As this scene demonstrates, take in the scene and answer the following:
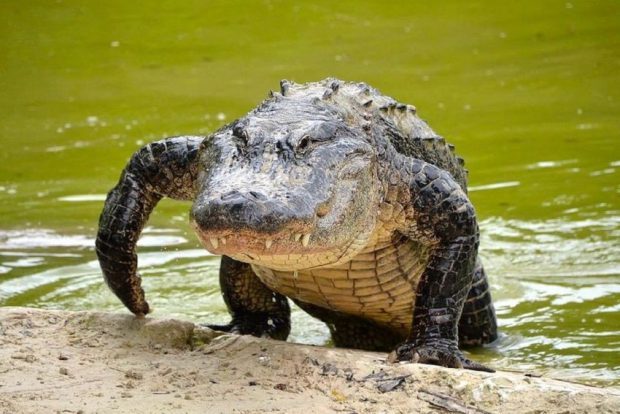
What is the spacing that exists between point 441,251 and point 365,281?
17.2 inches

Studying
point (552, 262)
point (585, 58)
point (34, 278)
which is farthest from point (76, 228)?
point (585, 58)

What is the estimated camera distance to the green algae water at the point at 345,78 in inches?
256

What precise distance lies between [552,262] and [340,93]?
2.74m

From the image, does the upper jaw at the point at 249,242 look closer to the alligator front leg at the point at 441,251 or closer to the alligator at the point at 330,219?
the alligator at the point at 330,219

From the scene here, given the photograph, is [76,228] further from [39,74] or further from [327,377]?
[39,74]

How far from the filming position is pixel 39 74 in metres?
13.3

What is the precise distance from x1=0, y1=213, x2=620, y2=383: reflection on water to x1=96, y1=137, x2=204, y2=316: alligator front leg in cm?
117

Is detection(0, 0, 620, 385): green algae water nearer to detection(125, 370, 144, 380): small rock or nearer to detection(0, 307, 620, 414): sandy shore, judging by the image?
detection(0, 307, 620, 414): sandy shore

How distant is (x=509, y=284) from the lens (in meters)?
6.79

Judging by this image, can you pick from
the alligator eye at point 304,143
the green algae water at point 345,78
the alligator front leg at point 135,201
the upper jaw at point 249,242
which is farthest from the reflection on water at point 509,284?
the upper jaw at point 249,242

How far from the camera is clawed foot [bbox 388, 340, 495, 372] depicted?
14.7ft

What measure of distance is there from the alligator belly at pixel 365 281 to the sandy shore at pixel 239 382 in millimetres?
626

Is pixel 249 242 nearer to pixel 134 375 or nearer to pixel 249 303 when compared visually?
pixel 134 375

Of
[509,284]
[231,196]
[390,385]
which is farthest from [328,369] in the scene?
[509,284]
